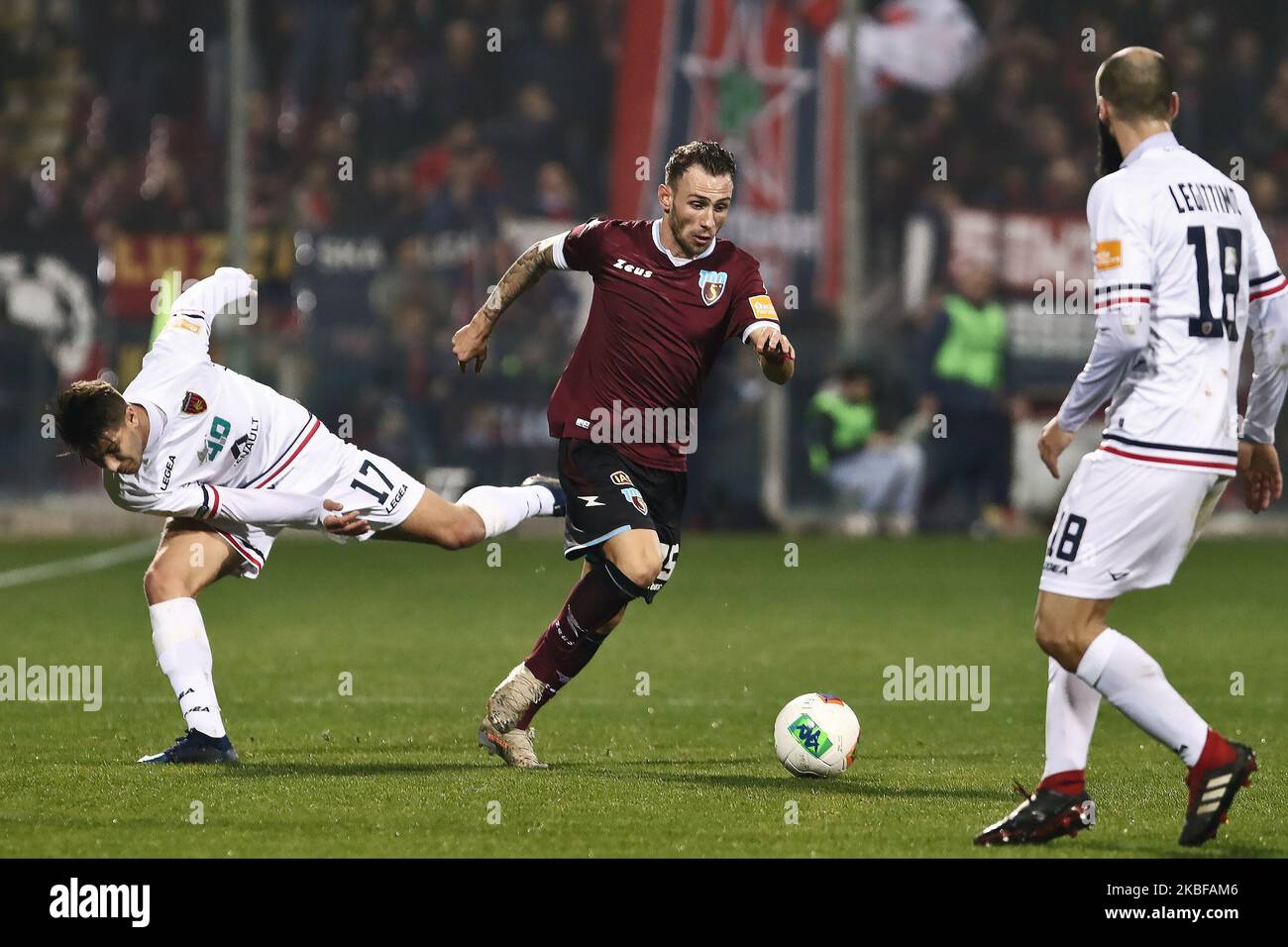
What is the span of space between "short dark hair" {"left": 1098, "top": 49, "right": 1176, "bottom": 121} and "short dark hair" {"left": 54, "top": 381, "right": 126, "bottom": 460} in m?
3.23

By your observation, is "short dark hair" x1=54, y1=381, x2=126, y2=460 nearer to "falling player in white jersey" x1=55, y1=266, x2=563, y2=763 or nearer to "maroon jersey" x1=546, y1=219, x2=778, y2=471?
"falling player in white jersey" x1=55, y1=266, x2=563, y2=763

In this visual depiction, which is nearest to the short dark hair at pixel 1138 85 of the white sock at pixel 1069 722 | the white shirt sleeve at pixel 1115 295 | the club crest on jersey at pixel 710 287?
the white shirt sleeve at pixel 1115 295

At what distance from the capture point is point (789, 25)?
63.7ft

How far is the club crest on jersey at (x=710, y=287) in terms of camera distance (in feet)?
24.4

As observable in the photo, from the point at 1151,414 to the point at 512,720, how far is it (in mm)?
2704

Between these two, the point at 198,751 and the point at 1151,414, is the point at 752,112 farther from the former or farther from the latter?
the point at 1151,414

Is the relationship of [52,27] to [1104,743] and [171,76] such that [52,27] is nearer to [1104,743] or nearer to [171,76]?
[171,76]

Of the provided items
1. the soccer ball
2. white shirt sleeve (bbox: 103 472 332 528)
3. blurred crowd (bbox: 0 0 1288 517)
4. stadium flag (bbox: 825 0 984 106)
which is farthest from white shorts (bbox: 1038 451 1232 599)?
stadium flag (bbox: 825 0 984 106)

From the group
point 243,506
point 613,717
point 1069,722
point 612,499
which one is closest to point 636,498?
point 612,499

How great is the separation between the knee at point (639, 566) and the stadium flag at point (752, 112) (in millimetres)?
11880

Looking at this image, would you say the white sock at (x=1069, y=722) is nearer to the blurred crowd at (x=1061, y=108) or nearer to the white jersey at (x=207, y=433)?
the white jersey at (x=207, y=433)

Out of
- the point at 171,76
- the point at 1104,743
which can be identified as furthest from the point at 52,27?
the point at 1104,743

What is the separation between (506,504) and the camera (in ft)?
26.4
